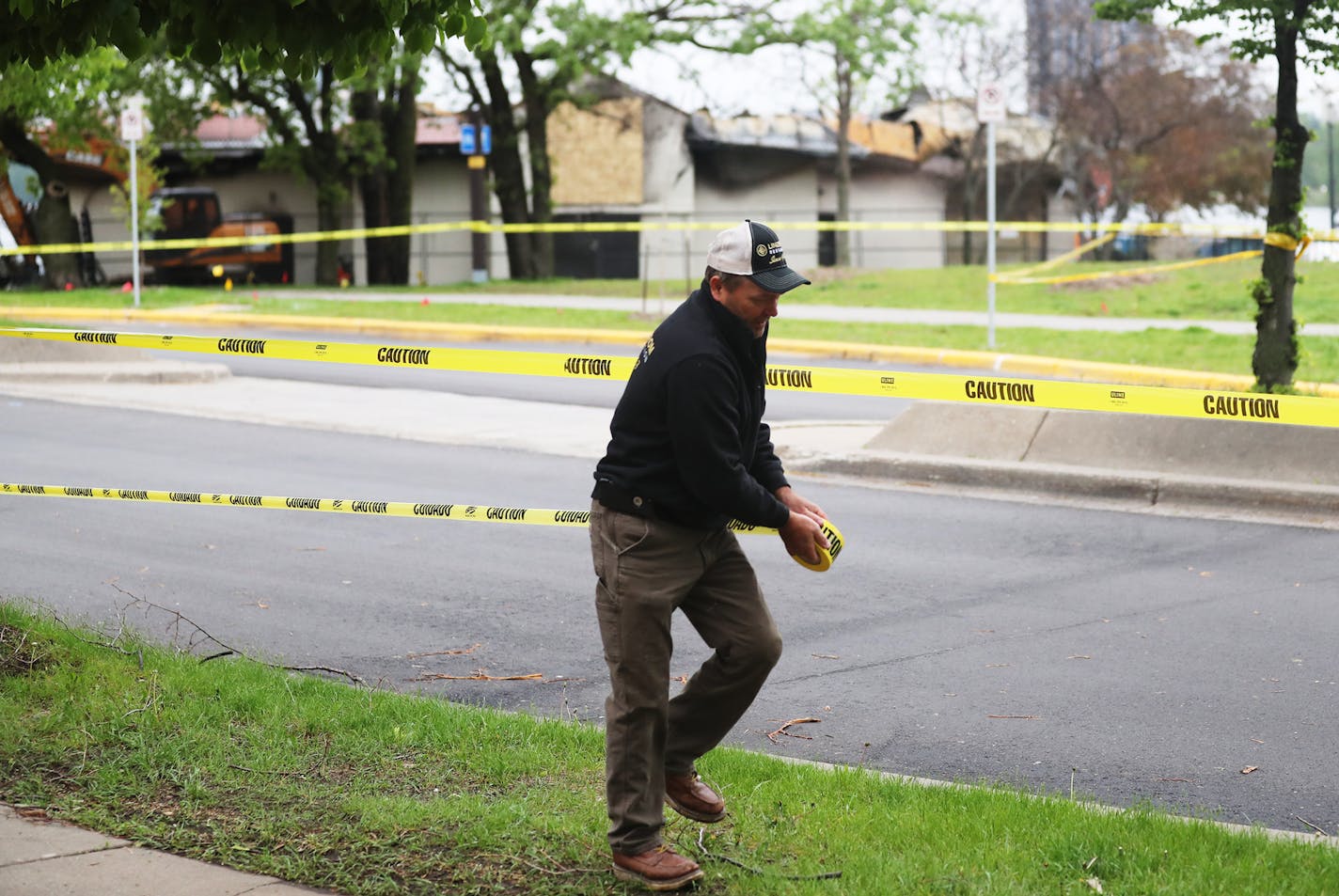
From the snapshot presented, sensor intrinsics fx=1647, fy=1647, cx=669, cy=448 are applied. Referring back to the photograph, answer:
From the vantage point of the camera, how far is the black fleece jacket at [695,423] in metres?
4.26

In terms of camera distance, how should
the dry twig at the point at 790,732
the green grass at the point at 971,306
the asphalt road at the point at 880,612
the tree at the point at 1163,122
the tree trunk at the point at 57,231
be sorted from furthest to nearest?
the tree at the point at 1163,122
the tree trunk at the point at 57,231
the green grass at the point at 971,306
the dry twig at the point at 790,732
the asphalt road at the point at 880,612

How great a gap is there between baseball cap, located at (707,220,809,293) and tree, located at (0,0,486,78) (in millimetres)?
1699

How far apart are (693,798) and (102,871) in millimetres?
1631

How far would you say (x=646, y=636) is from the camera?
4.39 meters

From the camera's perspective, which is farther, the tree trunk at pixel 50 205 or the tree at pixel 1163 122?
Result: the tree at pixel 1163 122

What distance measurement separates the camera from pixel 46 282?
3197cm

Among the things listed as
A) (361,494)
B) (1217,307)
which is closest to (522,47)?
(1217,307)

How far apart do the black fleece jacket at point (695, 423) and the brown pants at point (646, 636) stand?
96mm

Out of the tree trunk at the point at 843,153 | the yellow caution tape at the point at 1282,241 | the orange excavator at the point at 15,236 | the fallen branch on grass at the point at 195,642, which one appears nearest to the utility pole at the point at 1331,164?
the tree trunk at the point at 843,153

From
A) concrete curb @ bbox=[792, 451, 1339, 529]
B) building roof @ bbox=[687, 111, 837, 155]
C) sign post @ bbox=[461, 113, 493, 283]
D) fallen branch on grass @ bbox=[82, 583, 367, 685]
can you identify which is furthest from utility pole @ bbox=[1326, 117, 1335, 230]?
fallen branch on grass @ bbox=[82, 583, 367, 685]

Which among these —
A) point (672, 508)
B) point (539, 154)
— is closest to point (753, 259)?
point (672, 508)

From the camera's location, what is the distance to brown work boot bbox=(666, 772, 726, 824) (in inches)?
183

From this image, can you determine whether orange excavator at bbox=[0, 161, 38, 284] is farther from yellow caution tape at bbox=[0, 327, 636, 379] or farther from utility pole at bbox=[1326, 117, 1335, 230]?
utility pole at bbox=[1326, 117, 1335, 230]

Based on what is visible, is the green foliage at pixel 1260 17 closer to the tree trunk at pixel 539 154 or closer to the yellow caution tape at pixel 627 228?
the yellow caution tape at pixel 627 228
